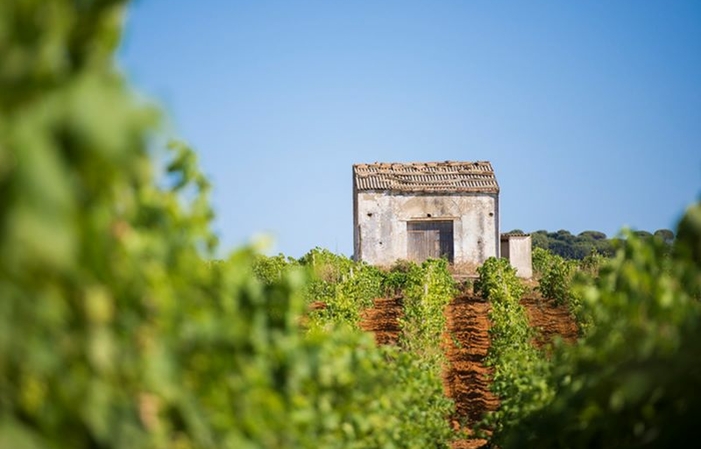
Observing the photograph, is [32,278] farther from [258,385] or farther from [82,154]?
[258,385]

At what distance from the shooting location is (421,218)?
1233 inches

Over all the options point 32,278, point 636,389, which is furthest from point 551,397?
point 32,278

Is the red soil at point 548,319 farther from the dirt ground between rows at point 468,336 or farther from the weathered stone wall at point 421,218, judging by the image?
the weathered stone wall at point 421,218

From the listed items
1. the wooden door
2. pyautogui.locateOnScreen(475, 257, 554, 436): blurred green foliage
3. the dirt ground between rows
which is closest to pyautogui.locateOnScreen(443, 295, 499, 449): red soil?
the dirt ground between rows

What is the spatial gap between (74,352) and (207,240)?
1113mm

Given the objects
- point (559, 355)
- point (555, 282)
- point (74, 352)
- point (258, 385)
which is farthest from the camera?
point (555, 282)

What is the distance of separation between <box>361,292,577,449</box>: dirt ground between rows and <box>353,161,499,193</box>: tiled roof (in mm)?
4604

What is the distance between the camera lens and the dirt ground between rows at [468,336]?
1177cm

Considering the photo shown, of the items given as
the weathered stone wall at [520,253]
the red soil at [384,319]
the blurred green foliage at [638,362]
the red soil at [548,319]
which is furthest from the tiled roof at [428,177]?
the blurred green foliage at [638,362]

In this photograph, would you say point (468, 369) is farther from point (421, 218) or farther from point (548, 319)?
point (421, 218)

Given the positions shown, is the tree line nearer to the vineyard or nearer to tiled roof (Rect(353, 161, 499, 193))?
tiled roof (Rect(353, 161, 499, 193))

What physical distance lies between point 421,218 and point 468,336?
1297cm

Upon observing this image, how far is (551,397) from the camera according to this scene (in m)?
4.85

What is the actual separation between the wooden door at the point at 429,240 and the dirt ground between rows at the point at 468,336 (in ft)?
9.94
